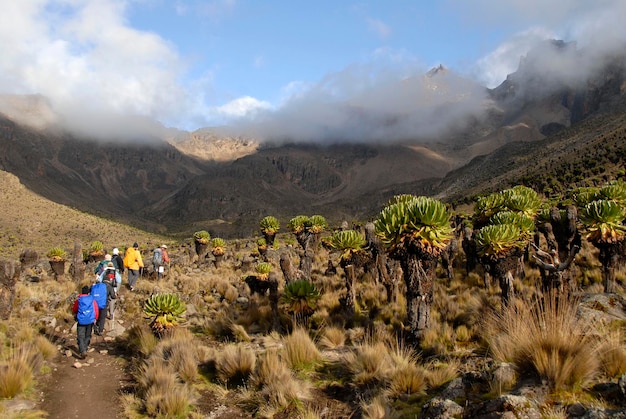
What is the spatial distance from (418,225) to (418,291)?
1.63 meters

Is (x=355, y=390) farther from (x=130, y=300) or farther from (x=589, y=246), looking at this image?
(x=589, y=246)

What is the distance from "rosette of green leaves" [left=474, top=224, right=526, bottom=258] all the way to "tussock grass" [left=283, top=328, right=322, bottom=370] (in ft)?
18.0

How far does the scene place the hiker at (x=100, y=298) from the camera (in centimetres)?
1220

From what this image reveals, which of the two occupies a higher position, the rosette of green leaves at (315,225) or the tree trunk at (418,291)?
the rosette of green leaves at (315,225)

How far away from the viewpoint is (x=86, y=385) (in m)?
9.45

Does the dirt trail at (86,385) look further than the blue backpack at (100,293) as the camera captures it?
No

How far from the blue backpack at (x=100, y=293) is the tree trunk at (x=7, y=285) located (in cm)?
418

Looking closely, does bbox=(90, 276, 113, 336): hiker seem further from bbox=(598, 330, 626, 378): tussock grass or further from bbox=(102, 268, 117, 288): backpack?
bbox=(598, 330, 626, 378): tussock grass

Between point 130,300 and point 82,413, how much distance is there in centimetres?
957

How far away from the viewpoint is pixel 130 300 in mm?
17062

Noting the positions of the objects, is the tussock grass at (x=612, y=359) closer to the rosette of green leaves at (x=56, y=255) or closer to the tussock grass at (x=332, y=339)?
the tussock grass at (x=332, y=339)

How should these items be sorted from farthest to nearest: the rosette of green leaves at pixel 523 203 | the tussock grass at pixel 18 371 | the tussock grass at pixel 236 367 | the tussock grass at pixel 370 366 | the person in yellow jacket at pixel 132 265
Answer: the person in yellow jacket at pixel 132 265 < the rosette of green leaves at pixel 523 203 < the tussock grass at pixel 236 367 < the tussock grass at pixel 18 371 < the tussock grass at pixel 370 366

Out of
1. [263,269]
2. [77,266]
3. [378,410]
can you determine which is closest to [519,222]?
[378,410]

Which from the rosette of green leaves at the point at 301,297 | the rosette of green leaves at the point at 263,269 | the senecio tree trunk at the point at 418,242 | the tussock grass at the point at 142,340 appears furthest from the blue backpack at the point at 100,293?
the senecio tree trunk at the point at 418,242
